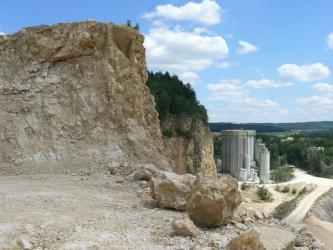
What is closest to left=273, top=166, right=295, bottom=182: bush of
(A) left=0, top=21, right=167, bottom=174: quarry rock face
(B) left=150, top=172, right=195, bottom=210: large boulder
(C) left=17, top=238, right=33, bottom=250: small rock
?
(A) left=0, top=21, right=167, bottom=174: quarry rock face

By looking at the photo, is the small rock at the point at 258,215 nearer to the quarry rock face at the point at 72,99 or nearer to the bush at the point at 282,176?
the quarry rock face at the point at 72,99

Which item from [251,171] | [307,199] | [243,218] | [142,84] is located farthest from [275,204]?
[243,218]

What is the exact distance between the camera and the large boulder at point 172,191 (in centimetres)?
921

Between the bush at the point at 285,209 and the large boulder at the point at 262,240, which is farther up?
the large boulder at the point at 262,240

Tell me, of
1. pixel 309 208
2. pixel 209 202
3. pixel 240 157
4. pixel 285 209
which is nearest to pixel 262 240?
pixel 209 202

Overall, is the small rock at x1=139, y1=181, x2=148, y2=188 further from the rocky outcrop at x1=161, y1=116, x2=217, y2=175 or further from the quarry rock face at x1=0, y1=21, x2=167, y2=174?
the rocky outcrop at x1=161, y1=116, x2=217, y2=175

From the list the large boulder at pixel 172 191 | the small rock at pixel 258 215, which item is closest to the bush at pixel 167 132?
the small rock at pixel 258 215

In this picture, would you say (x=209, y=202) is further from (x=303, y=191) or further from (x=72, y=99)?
(x=303, y=191)

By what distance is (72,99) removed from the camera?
1517 cm

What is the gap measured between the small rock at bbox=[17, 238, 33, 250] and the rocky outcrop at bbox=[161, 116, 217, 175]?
130 ft

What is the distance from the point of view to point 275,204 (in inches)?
1999

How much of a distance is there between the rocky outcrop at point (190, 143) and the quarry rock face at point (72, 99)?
1217 inches

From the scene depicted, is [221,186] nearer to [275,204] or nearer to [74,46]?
[74,46]

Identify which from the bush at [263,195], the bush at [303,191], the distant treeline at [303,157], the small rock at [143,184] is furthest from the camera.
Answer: the distant treeline at [303,157]
